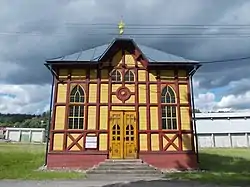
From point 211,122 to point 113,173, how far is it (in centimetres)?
3573

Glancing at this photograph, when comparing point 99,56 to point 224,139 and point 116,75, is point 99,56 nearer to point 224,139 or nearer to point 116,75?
point 116,75

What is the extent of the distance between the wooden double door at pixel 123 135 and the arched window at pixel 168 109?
5.47ft

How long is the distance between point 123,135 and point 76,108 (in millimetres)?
2954

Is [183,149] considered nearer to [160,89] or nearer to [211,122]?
[160,89]

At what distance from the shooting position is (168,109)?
57.8 ft

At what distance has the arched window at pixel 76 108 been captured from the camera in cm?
1719

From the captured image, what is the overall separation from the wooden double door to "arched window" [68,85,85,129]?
66.1 inches

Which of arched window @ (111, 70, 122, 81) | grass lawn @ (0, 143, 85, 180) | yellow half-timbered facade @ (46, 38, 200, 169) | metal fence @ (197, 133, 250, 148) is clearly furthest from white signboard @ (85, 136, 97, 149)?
metal fence @ (197, 133, 250, 148)

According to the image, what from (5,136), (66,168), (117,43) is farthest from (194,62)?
(5,136)

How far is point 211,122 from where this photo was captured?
159ft

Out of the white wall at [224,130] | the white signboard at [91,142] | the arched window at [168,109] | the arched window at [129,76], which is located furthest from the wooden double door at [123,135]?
the white wall at [224,130]

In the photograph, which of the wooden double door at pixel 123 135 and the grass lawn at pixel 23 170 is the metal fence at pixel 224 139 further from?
the wooden double door at pixel 123 135

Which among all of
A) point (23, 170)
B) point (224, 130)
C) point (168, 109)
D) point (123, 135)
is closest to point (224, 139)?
point (224, 130)

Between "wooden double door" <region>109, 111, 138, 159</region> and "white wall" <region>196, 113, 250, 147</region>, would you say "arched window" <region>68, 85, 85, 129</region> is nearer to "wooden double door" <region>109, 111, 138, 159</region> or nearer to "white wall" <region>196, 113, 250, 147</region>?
"wooden double door" <region>109, 111, 138, 159</region>
